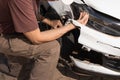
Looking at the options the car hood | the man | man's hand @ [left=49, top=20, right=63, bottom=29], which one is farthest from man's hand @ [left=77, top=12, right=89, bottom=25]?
man's hand @ [left=49, top=20, right=63, bottom=29]

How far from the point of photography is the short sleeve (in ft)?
9.44

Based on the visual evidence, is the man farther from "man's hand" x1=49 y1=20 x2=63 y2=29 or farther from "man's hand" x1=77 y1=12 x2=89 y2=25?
"man's hand" x1=49 y1=20 x2=63 y2=29

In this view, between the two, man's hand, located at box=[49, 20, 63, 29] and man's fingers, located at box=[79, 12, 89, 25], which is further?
man's hand, located at box=[49, 20, 63, 29]

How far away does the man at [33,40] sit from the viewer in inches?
118

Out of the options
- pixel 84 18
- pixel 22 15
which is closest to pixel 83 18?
pixel 84 18

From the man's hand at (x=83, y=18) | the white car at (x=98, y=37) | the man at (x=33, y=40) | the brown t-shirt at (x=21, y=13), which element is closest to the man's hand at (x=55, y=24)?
the white car at (x=98, y=37)

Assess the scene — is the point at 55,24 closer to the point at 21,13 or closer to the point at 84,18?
the point at 84,18

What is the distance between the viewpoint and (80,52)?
11.3 ft

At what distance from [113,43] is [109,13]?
297 millimetres

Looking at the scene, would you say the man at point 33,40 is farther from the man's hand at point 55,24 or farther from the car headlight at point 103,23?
the man's hand at point 55,24

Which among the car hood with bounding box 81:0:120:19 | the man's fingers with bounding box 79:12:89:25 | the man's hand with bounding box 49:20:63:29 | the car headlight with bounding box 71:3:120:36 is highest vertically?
the car hood with bounding box 81:0:120:19

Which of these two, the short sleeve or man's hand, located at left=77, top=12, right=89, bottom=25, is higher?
the short sleeve

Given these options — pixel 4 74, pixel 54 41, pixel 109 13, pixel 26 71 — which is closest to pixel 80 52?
pixel 54 41

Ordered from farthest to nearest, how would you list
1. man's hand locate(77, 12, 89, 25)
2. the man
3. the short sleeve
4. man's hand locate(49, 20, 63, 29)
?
man's hand locate(49, 20, 63, 29)
man's hand locate(77, 12, 89, 25)
the man
the short sleeve
